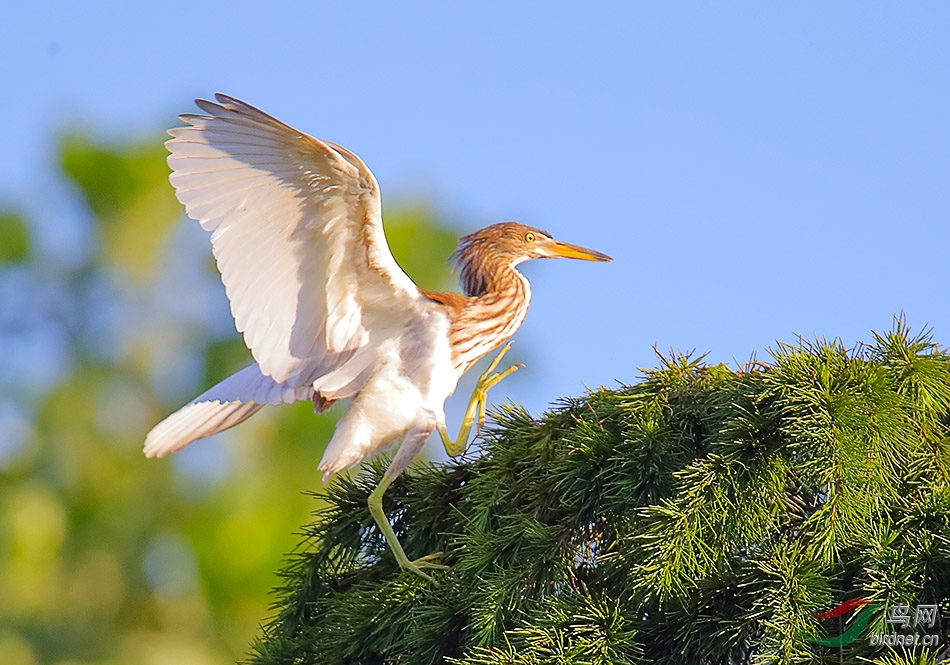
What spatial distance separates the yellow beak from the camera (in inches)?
142

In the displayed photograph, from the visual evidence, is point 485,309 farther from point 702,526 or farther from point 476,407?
point 702,526

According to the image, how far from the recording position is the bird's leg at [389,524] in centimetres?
191

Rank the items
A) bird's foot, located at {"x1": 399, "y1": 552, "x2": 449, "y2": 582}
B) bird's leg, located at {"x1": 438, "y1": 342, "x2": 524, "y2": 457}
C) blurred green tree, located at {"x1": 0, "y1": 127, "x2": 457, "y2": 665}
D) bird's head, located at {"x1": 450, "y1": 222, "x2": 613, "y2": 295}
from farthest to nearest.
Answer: blurred green tree, located at {"x1": 0, "y1": 127, "x2": 457, "y2": 665} → bird's head, located at {"x1": 450, "y1": 222, "x2": 613, "y2": 295} → bird's leg, located at {"x1": 438, "y1": 342, "x2": 524, "y2": 457} → bird's foot, located at {"x1": 399, "y1": 552, "x2": 449, "y2": 582}

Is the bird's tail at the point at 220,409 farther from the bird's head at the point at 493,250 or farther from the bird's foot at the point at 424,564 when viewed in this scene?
the bird's foot at the point at 424,564

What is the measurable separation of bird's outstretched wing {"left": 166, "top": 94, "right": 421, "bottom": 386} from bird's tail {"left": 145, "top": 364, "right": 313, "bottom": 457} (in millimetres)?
72

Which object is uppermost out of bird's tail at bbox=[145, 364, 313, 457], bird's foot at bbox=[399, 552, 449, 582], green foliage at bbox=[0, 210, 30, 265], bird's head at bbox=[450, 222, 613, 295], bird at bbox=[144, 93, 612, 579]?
green foliage at bbox=[0, 210, 30, 265]

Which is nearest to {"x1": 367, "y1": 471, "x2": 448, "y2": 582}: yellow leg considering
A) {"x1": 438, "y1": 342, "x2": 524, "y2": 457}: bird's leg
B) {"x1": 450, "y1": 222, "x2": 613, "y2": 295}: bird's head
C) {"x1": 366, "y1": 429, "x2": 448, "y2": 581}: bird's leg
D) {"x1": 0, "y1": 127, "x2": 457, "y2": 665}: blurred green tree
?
{"x1": 366, "y1": 429, "x2": 448, "y2": 581}: bird's leg

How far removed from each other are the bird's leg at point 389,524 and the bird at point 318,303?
2 cm

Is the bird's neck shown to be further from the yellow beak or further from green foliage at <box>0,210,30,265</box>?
green foliage at <box>0,210,30,265</box>

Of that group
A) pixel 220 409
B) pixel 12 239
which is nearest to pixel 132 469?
pixel 12 239

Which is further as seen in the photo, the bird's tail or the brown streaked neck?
the brown streaked neck

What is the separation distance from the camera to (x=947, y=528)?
141 centimetres

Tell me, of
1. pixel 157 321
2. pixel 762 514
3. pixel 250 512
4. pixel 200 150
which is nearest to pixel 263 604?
pixel 250 512

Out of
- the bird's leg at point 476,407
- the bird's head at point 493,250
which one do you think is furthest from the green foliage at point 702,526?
the bird's head at point 493,250
